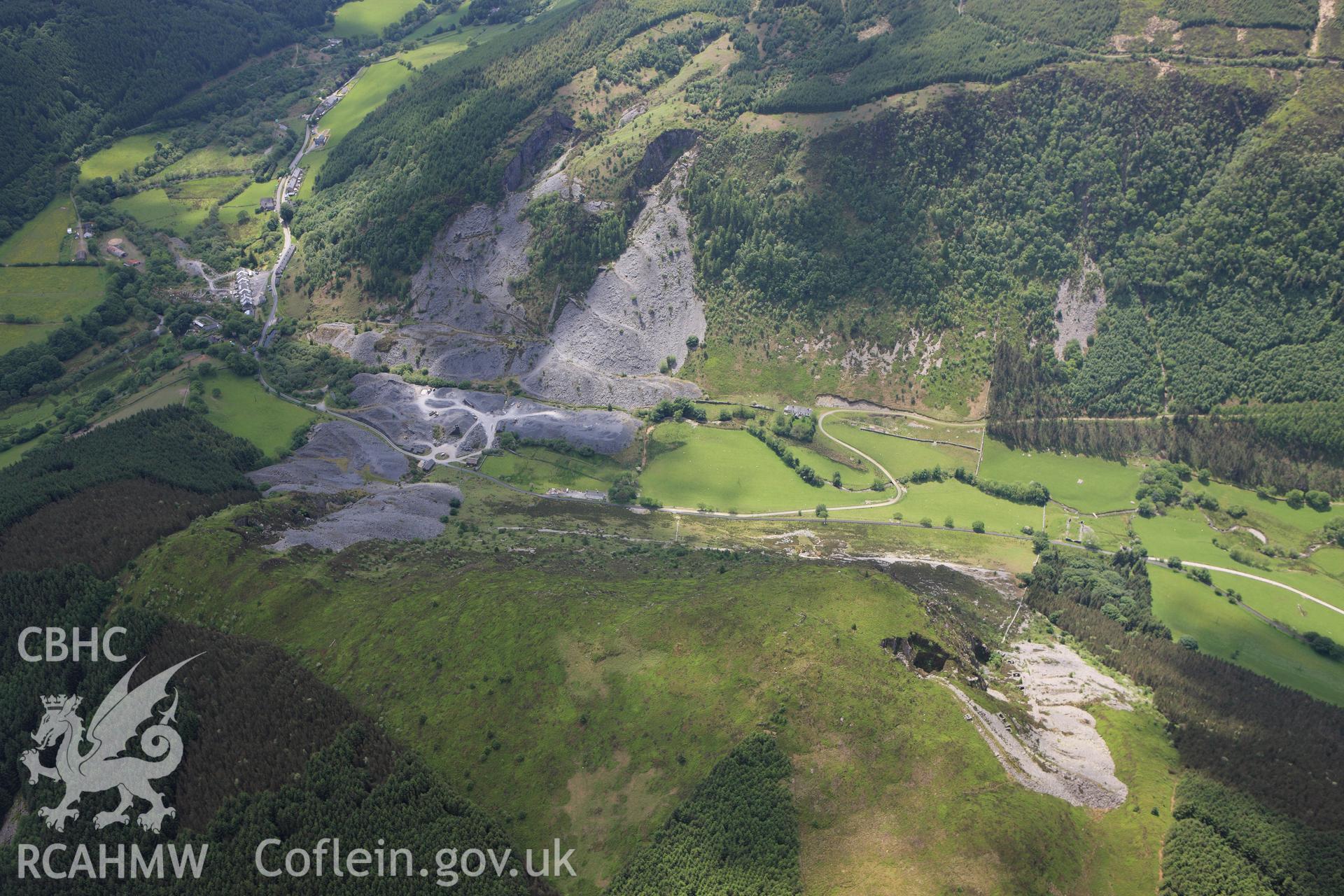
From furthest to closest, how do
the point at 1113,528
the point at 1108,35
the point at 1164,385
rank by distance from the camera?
the point at 1108,35 → the point at 1164,385 → the point at 1113,528

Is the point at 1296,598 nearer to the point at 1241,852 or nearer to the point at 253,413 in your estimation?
the point at 1241,852

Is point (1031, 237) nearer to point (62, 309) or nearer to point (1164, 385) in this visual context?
point (1164, 385)

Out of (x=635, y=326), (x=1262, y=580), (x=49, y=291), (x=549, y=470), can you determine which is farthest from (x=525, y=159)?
(x=1262, y=580)

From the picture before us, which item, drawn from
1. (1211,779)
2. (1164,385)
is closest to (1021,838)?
(1211,779)

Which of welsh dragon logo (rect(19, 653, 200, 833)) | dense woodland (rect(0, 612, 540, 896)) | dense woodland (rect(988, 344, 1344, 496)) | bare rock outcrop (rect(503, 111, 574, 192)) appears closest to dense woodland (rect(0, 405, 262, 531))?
dense woodland (rect(0, 612, 540, 896))

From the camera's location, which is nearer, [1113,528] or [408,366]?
[1113,528]

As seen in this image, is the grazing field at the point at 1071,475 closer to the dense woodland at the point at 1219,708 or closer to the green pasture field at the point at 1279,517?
the green pasture field at the point at 1279,517

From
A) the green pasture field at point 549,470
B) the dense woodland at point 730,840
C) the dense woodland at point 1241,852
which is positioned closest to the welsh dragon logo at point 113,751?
the dense woodland at point 730,840
